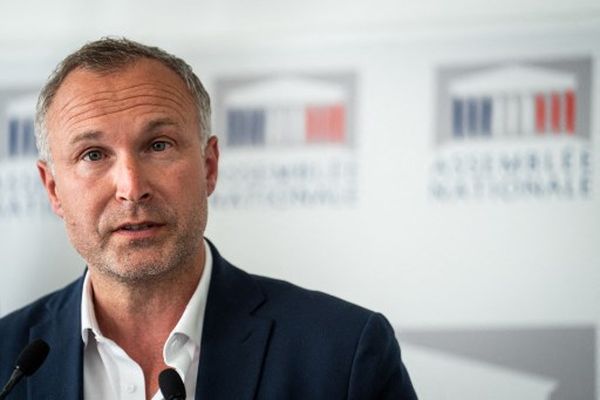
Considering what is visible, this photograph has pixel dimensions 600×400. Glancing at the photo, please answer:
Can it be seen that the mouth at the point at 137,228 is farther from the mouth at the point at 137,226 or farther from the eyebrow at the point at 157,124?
the eyebrow at the point at 157,124

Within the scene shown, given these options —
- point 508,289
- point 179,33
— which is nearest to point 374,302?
point 508,289

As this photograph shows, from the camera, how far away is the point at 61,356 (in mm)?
2223

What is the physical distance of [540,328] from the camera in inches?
108

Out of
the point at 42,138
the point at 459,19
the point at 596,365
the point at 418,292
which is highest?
the point at 459,19

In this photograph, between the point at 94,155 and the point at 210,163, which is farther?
the point at 210,163

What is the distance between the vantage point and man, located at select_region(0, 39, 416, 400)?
2.12m

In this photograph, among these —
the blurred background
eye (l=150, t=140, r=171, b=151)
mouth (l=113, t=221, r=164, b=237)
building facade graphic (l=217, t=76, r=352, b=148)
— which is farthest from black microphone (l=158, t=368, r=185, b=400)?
building facade graphic (l=217, t=76, r=352, b=148)

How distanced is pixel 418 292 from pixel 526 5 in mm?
955

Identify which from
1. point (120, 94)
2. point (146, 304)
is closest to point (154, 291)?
point (146, 304)

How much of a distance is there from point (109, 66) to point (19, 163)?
4.09 feet

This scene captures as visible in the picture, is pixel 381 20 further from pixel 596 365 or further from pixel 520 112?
pixel 596 365

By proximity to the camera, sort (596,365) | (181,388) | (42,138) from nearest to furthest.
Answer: (181,388) → (42,138) → (596,365)

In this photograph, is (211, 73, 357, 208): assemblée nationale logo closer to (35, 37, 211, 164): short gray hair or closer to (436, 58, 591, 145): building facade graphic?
(436, 58, 591, 145): building facade graphic

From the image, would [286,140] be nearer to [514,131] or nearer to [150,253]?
[514,131]
